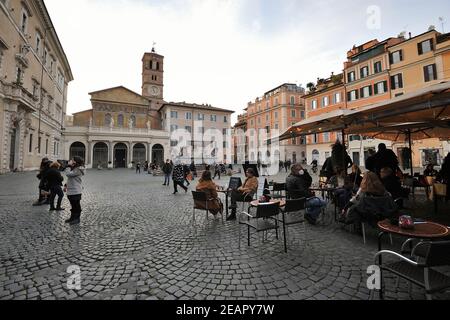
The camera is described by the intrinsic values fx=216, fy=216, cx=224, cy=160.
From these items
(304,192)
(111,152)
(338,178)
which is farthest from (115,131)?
(304,192)

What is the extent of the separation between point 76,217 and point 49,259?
2407 millimetres

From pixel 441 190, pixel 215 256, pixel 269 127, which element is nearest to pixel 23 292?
pixel 215 256

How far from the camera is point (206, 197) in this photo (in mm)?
5488

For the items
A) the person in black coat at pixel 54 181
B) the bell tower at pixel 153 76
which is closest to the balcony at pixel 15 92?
the person in black coat at pixel 54 181

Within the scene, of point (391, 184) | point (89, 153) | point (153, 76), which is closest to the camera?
point (391, 184)

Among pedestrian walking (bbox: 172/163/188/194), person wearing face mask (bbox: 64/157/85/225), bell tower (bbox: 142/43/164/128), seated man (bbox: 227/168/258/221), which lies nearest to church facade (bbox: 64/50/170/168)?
bell tower (bbox: 142/43/164/128)

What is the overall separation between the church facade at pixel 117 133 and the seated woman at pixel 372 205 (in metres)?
40.7

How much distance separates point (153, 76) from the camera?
2330 inches

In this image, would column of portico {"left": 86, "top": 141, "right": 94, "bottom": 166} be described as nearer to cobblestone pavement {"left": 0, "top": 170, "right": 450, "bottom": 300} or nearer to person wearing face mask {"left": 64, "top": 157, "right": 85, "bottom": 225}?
cobblestone pavement {"left": 0, "top": 170, "right": 450, "bottom": 300}

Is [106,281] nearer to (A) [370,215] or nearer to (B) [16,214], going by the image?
(A) [370,215]

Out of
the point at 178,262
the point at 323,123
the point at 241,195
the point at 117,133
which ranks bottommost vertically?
the point at 178,262

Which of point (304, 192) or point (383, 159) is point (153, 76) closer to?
point (383, 159)

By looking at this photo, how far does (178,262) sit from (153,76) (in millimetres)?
63779

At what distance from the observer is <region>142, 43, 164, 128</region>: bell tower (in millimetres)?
57656
